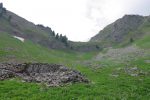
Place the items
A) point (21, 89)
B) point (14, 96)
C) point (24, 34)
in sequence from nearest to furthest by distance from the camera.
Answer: point (14, 96) < point (21, 89) < point (24, 34)

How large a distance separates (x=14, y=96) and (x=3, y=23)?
17379 cm

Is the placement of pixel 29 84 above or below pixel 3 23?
below

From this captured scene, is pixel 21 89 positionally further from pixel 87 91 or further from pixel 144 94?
pixel 144 94

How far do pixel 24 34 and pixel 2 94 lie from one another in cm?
16962

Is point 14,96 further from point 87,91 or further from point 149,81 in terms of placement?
point 149,81

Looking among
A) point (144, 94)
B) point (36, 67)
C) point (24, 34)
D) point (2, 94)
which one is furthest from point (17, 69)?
point (24, 34)

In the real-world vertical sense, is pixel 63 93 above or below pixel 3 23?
below

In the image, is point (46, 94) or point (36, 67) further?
point (36, 67)

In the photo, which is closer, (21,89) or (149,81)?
(21,89)

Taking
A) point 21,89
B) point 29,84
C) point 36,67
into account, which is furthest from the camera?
point 36,67

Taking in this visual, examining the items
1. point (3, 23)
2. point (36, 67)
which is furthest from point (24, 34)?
point (36, 67)

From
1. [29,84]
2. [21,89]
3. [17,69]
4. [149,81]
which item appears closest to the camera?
[21,89]

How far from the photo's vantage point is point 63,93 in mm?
29781

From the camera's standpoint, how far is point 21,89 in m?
31.7
